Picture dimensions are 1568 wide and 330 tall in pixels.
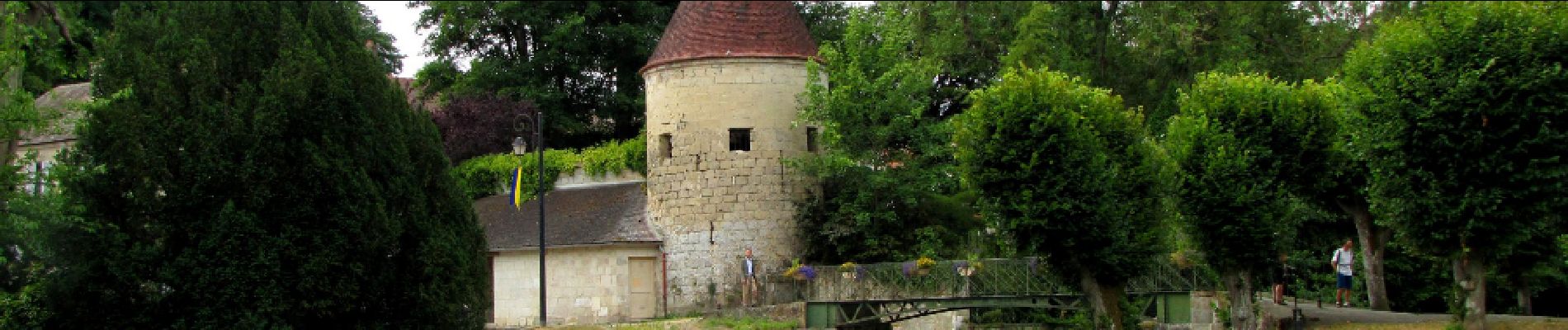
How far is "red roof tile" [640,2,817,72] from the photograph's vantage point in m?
30.9

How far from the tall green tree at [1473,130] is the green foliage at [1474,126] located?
0.05ft

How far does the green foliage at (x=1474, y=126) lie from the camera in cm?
1912

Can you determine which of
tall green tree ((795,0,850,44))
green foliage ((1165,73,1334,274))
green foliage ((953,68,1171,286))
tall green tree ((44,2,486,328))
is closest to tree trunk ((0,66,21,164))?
tall green tree ((44,2,486,328))

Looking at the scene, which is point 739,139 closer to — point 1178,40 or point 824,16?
point 1178,40

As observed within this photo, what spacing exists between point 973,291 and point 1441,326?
→ 7.87 m

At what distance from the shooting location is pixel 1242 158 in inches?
894

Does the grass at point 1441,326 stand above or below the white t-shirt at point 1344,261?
below

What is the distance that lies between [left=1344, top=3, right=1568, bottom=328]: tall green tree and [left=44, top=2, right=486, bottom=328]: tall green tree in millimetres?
13139

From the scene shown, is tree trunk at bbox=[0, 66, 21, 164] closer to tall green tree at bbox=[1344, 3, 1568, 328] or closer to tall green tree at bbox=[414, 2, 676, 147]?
tall green tree at bbox=[1344, 3, 1568, 328]

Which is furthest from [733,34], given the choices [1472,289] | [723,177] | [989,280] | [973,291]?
[1472,289]

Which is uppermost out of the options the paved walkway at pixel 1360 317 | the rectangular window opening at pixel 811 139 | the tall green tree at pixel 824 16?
the tall green tree at pixel 824 16

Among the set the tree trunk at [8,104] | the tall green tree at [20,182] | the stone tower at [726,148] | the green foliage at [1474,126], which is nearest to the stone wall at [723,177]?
the stone tower at [726,148]

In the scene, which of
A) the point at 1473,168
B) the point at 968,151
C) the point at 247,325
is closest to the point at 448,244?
the point at 247,325

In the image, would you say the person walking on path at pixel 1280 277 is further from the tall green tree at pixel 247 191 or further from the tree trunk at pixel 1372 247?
the tall green tree at pixel 247 191
